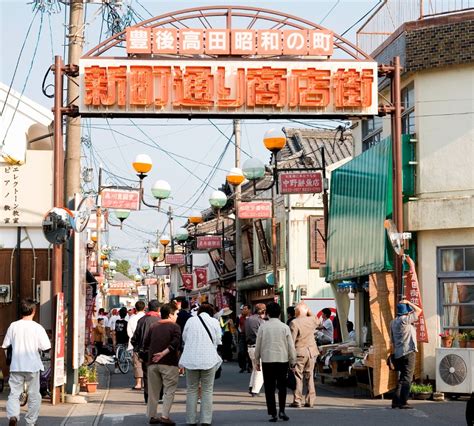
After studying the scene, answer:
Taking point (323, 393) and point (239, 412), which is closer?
point (239, 412)

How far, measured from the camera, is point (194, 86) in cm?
1786

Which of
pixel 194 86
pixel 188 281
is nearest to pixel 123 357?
pixel 194 86

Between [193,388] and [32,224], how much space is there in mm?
7348

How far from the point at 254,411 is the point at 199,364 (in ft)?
9.45

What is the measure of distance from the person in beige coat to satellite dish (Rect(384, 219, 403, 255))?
7.30 ft

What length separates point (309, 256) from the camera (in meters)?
35.3

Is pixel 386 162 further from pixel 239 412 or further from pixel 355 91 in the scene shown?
pixel 239 412

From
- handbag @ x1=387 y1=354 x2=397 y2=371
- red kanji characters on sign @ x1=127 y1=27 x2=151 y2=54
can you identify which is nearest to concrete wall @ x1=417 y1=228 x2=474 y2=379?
handbag @ x1=387 y1=354 x2=397 y2=371

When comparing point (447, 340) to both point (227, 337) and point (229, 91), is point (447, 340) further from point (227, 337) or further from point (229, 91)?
point (227, 337)

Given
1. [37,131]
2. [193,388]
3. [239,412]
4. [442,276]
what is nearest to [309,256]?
[37,131]

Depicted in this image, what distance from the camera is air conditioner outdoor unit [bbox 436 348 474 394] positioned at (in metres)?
17.4

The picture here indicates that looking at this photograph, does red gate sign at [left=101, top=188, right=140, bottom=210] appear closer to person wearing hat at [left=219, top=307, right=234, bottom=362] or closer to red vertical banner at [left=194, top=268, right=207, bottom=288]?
person wearing hat at [left=219, top=307, right=234, bottom=362]

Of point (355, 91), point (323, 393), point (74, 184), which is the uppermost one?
point (355, 91)

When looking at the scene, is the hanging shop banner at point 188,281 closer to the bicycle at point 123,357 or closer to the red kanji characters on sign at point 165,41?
the bicycle at point 123,357
